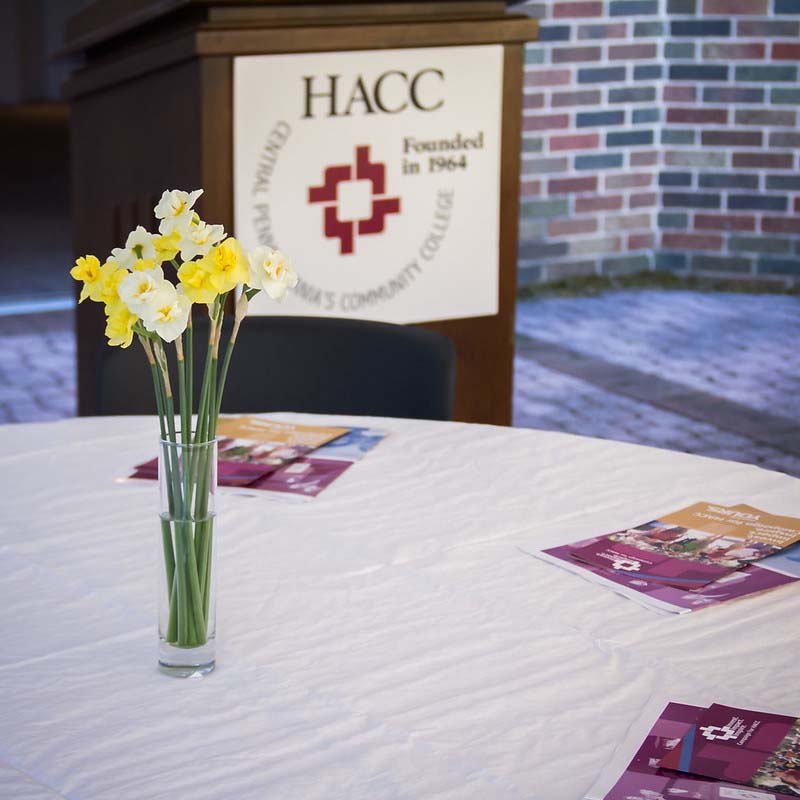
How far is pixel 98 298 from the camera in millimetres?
1074

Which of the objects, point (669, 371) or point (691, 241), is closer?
point (669, 371)

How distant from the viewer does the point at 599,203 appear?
628 cm

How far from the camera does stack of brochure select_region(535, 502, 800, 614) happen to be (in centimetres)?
134

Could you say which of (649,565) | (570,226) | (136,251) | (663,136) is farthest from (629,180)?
(136,251)

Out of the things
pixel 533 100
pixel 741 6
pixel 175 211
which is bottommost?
pixel 175 211

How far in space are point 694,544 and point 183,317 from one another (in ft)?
2.14

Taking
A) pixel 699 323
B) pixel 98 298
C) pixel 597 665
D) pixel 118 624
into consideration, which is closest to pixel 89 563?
pixel 118 624

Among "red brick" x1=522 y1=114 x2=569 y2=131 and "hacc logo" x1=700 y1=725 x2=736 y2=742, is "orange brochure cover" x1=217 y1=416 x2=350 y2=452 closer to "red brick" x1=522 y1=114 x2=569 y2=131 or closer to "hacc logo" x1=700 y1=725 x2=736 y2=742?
"hacc logo" x1=700 y1=725 x2=736 y2=742

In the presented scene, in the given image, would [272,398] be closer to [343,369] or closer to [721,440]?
[343,369]

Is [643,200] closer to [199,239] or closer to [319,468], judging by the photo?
[319,468]

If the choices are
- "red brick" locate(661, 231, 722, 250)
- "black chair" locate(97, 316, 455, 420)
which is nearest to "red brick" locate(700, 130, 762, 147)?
"red brick" locate(661, 231, 722, 250)

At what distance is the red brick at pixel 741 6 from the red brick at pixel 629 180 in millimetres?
761

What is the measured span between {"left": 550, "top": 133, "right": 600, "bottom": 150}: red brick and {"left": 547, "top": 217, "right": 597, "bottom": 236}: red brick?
1.03 ft

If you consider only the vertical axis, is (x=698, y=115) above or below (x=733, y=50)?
below
